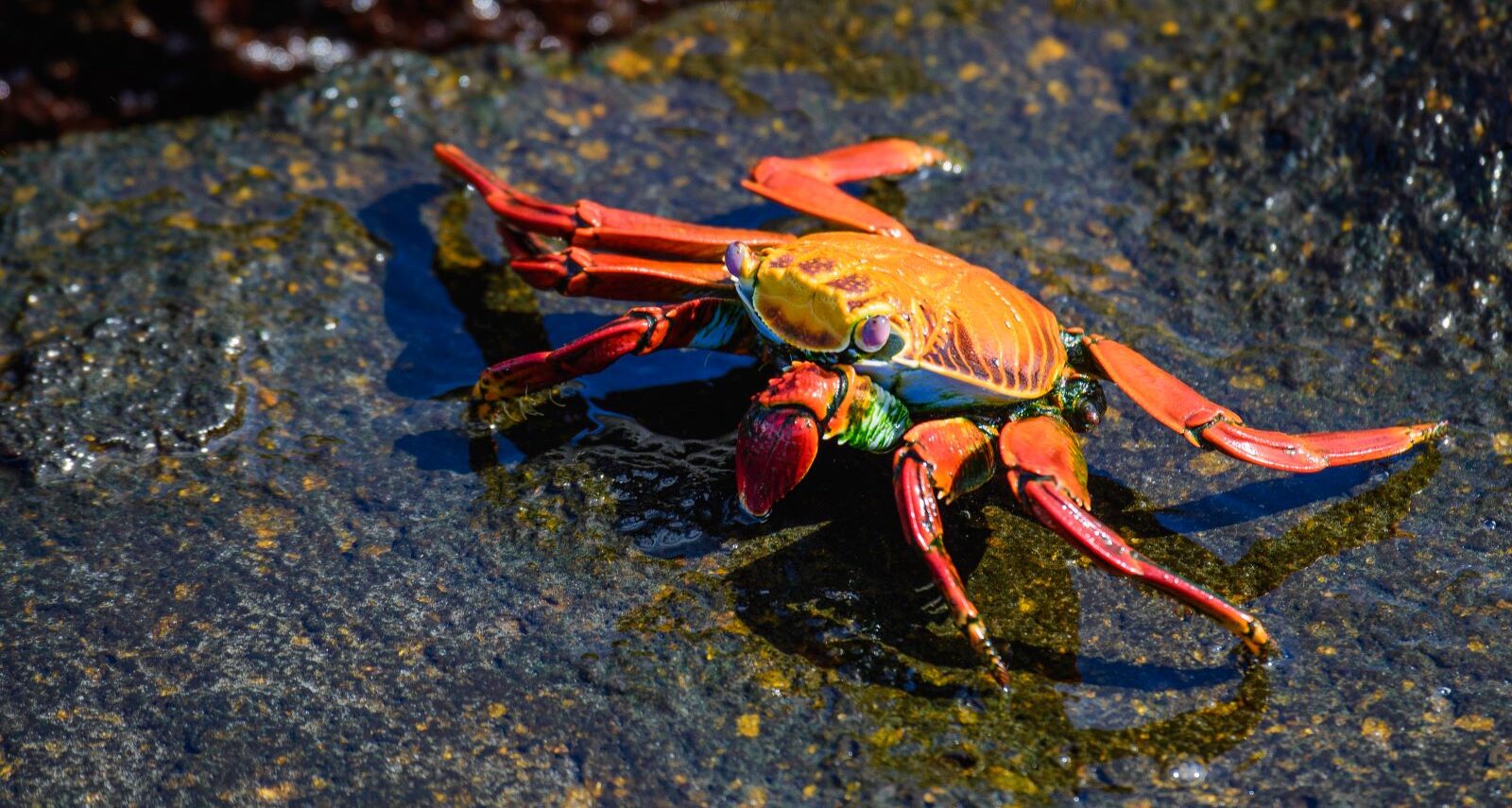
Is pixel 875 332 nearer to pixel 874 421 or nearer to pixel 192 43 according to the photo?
pixel 874 421

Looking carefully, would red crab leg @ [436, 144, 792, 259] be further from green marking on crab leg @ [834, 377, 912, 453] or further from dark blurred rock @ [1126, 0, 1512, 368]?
dark blurred rock @ [1126, 0, 1512, 368]

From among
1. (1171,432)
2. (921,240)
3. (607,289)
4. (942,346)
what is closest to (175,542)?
(607,289)

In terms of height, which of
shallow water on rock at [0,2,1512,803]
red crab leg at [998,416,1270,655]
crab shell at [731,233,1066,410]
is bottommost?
shallow water on rock at [0,2,1512,803]

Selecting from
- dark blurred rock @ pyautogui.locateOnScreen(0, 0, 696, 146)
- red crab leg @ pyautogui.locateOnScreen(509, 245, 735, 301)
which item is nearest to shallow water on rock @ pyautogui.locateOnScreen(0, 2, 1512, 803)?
dark blurred rock @ pyautogui.locateOnScreen(0, 0, 696, 146)

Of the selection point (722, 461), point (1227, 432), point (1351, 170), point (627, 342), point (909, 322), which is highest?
point (1351, 170)

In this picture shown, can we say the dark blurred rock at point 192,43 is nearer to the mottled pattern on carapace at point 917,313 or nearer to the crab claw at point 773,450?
the mottled pattern on carapace at point 917,313

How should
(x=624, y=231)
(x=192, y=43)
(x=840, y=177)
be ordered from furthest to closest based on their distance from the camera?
1. (x=192, y=43)
2. (x=840, y=177)
3. (x=624, y=231)

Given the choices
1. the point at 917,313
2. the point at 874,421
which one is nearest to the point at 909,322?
the point at 917,313
